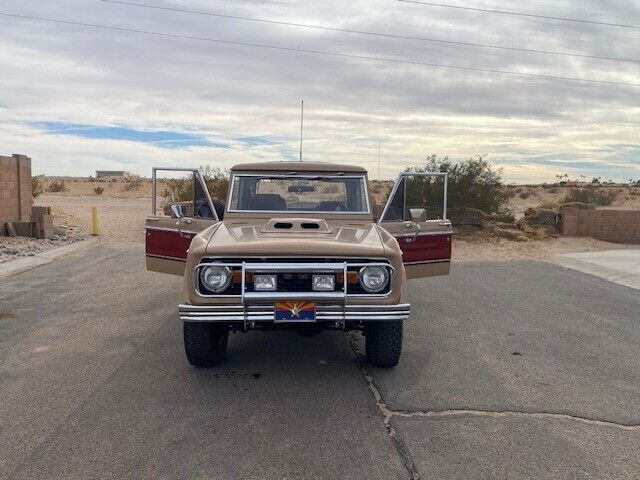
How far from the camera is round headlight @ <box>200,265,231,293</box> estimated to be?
14.7 ft

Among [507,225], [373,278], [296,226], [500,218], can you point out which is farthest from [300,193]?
[500,218]

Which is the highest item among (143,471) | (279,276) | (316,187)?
(316,187)

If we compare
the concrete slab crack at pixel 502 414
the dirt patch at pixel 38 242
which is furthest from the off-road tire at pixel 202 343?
the dirt patch at pixel 38 242

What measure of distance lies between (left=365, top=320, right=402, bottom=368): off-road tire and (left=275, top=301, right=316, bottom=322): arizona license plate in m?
0.70

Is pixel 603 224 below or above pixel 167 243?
below

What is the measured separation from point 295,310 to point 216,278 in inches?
27.1

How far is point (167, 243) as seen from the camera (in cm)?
616

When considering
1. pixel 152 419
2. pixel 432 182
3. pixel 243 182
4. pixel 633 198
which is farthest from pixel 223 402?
pixel 633 198

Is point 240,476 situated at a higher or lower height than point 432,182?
lower

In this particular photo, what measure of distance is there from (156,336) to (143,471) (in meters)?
2.99

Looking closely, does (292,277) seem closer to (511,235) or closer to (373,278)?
(373,278)

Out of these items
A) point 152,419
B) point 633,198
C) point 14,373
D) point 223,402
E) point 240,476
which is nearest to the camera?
point 240,476

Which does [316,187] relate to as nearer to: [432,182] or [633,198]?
[432,182]

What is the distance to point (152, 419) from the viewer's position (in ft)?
13.2
